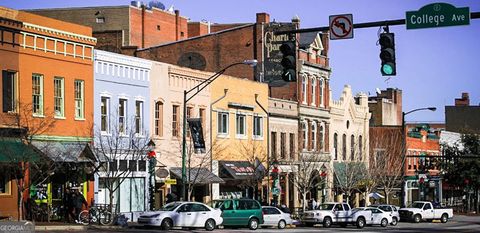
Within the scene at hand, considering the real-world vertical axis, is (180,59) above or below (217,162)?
above

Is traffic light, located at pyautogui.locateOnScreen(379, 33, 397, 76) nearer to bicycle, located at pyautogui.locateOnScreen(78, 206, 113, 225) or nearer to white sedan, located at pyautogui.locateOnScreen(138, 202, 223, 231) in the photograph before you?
white sedan, located at pyautogui.locateOnScreen(138, 202, 223, 231)

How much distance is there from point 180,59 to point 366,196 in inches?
762

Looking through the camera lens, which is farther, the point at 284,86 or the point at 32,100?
the point at 284,86

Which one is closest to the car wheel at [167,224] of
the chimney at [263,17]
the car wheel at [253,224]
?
the car wheel at [253,224]

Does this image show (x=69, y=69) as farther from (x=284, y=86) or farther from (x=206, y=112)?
(x=284, y=86)

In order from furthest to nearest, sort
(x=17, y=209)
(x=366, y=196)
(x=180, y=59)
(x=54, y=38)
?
(x=366, y=196)
(x=180, y=59)
(x=54, y=38)
(x=17, y=209)

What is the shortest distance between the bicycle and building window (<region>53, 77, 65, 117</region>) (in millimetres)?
4863

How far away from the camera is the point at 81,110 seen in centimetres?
4703

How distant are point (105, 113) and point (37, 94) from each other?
230 inches

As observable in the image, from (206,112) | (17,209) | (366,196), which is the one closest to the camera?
(17,209)

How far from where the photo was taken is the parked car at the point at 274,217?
5112cm

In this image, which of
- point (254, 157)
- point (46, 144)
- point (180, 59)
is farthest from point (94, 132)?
point (180, 59)

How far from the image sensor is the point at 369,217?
59094mm

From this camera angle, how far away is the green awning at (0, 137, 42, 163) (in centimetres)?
3938
